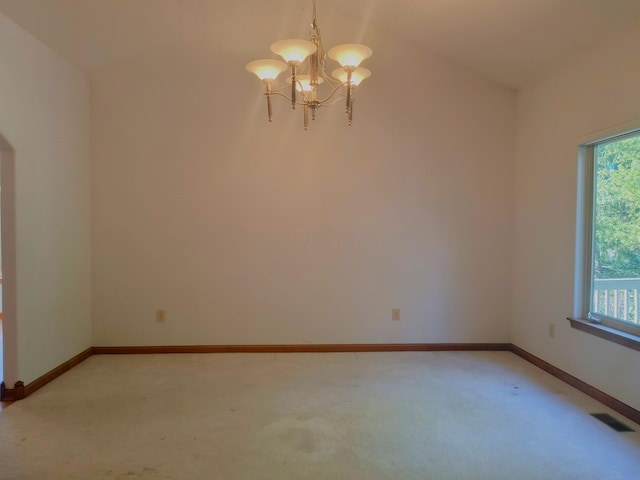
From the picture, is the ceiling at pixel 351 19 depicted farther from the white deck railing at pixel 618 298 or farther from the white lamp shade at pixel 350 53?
the white deck railing at pixel 618 298

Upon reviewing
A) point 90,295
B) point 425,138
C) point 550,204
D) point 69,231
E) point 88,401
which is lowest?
point 88,401

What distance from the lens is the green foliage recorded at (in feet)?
8.98

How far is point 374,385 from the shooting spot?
3230 millimetres

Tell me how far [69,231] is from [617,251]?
4.27 metres

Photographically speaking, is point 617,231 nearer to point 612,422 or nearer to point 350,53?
point 612,422

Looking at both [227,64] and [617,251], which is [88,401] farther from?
[617,251]

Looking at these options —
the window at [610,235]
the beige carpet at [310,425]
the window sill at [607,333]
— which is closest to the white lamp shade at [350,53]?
the window at [610,235]

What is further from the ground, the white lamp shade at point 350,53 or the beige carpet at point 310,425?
the white lamp shade at point 350,53

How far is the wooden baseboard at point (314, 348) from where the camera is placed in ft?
13.0

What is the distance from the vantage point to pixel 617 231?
290cm

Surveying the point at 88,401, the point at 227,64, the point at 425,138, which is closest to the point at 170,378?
the point at 88,401

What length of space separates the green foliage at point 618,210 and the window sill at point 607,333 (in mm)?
366

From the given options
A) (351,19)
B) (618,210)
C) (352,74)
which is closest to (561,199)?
(618,210)

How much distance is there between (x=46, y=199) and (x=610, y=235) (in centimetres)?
422
